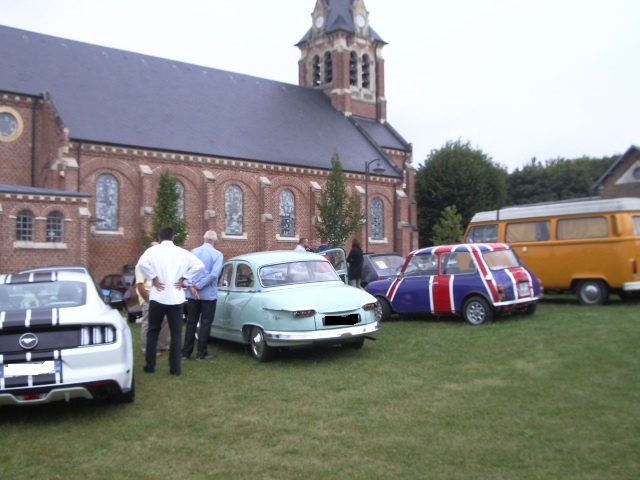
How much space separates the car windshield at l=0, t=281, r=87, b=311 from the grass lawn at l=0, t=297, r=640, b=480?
1140mm

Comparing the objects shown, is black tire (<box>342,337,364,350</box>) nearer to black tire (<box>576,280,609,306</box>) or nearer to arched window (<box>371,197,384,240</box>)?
black tire (<box>576,280,609,306</box>)

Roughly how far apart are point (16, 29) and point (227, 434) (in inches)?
1344

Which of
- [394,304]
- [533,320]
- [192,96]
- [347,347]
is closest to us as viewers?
[347,347]

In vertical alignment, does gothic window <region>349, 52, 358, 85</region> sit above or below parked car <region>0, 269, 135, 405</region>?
above

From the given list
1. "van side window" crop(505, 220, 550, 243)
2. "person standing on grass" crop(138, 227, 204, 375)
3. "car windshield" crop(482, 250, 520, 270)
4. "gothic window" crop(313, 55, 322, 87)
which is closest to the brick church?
"gothic window" crop(313, 55, 322, 87)

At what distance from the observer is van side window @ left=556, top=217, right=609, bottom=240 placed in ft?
46.6

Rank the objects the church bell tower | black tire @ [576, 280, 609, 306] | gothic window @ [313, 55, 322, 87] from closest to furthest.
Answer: black tire @ [576, 280, 609, 306]
the church bell tower
gothic window @ [313, 55, 322, 87]

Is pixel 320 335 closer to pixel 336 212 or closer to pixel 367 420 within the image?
pixel 367 420

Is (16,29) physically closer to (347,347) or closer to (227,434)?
(347,347)

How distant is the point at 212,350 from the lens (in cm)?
1066

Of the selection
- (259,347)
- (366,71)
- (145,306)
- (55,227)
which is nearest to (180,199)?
(55,227)

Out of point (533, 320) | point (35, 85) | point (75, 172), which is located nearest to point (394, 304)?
point (533, 320)

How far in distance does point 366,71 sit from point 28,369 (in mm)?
46383

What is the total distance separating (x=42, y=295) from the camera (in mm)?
6820
